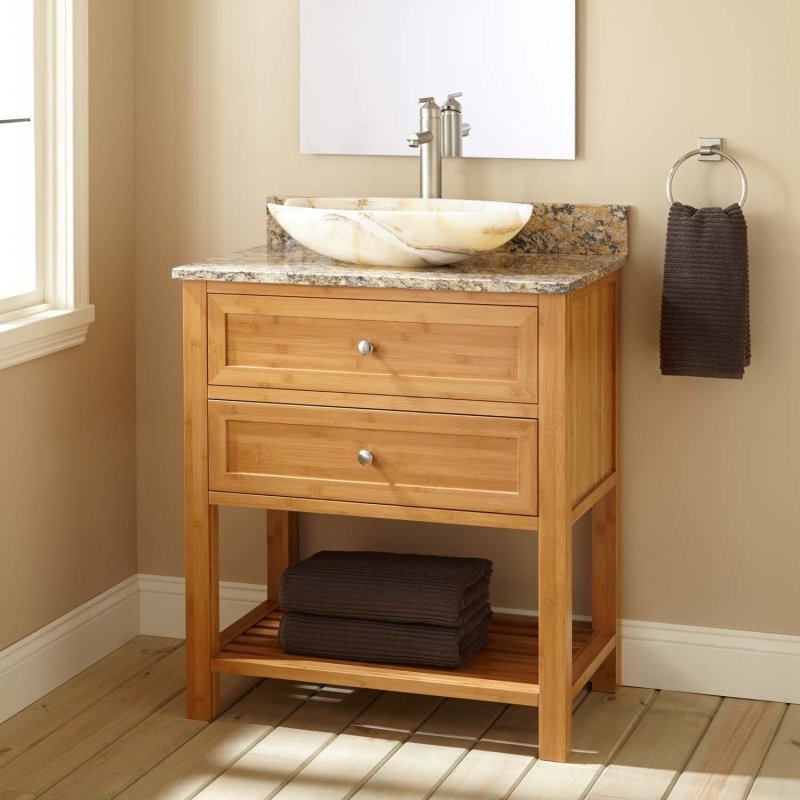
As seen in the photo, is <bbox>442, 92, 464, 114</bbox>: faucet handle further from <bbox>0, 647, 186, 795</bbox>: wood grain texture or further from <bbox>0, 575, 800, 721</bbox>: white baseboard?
<bbox>0, 647, 186, 795</bbox>: wood grain texture

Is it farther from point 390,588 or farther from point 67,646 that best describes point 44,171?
point 390,588

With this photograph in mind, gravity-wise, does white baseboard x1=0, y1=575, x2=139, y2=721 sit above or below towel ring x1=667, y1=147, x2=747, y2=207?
below

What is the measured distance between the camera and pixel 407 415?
2.40m

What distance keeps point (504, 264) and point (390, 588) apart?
65cm

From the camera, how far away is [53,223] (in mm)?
2785

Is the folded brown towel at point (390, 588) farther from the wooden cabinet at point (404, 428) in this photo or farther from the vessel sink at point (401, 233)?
the vessel sink at point (401, 233)

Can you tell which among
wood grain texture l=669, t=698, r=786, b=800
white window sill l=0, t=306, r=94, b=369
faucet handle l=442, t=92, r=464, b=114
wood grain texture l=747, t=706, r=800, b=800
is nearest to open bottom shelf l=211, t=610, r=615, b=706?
wood grain texture l=669, t=698, r=786, b=800

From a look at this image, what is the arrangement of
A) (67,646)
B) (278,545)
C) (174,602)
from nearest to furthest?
1. (67,646)
2. (278,545)
3. (174,602)

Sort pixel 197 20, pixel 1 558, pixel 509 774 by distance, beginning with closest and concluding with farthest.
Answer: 1. pixel 509 774
2. pixel 1 558
3. pixel 197 20

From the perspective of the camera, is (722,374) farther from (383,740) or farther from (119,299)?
(119,299)

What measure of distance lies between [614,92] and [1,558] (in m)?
1.49

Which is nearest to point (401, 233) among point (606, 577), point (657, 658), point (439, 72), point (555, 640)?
point (439, 72)

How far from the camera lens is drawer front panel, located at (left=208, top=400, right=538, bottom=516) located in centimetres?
237

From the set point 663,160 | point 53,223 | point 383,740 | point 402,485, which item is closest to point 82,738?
point 383,740
